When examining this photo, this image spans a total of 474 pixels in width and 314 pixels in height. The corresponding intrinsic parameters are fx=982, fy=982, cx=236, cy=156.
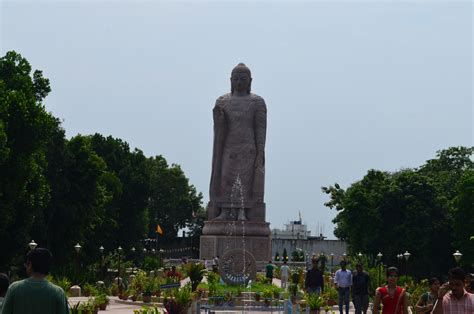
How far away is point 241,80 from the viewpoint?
152ft

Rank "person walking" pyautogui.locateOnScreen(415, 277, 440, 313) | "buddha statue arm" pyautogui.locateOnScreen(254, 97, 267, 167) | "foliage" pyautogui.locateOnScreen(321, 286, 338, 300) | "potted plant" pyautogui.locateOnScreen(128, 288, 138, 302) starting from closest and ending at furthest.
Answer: "person walking" pyautogui.locateOnScreen(415, 277, 440, 313) → "foliage" pyautogui.locateOnScreen(321, 286, 338, 300) → "potted plant" pyautogui.locateOnScreen(128, 288, 138, 302) → "buddha statue arm" pyautogui.locateOnScreen(254, 97, 267, 167)

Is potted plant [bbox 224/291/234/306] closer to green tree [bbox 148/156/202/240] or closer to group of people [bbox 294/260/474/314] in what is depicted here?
group of people [bbox 294/260/474/314]

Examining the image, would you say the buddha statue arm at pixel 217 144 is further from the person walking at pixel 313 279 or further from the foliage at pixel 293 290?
the person walking at pixel 313 279

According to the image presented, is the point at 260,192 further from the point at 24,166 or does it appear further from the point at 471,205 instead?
the point at 24,166

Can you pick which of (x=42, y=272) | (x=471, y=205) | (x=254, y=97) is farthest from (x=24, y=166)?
(x=42, y=272)

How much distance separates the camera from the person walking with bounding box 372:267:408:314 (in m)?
11.1

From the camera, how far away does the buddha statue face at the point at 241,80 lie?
152 ft

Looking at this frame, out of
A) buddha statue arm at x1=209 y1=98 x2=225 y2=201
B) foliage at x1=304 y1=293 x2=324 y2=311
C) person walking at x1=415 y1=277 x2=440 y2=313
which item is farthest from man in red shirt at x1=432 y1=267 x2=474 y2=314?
buddha statue arm at x1=209 y1=98 x2=225 y2=201

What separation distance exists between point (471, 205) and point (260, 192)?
9637 millimetres

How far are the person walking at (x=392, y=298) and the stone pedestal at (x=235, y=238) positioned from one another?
31.9m

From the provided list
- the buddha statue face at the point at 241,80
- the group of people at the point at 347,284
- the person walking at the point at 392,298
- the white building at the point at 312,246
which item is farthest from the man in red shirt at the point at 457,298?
the white building at the point at 312,246

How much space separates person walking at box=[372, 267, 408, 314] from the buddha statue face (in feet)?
116

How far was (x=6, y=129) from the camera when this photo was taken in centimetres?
3083

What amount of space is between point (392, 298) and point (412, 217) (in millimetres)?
38716
